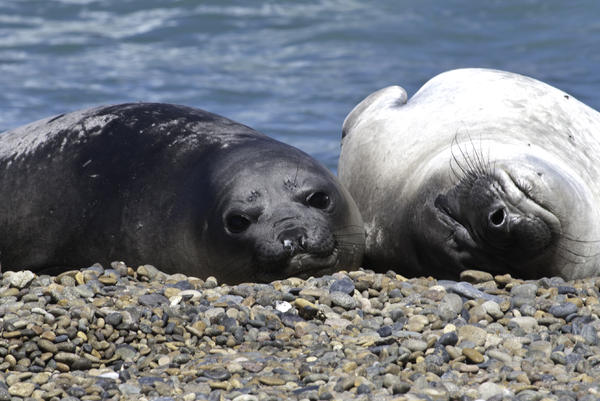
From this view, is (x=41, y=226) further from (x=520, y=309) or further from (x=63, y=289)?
(x=520, y=309)

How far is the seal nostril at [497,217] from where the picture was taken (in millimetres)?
5099

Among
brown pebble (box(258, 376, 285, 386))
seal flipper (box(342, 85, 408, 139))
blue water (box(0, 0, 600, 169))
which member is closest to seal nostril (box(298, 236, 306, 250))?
brown pebble (box(258, 376, 285, 386))

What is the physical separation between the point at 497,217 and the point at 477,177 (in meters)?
0.25

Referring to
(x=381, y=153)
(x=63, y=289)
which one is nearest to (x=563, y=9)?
(x=381, y=153)

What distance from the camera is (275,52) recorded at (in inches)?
604

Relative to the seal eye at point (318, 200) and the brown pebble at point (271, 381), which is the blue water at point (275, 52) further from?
the brown pebble at point (271, 381)

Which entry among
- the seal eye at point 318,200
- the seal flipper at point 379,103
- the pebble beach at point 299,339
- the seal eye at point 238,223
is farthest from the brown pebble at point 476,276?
the seal flipper at point 379,103

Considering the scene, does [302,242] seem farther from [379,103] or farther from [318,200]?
[379,103]

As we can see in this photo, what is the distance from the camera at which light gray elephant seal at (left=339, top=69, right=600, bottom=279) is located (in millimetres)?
5172

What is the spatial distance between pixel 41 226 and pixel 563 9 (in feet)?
42.3

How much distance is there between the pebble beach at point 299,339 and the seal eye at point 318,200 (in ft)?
1.48

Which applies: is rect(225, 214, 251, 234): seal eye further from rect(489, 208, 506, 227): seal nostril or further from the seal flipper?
the seal flipper

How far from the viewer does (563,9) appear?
56.4 ft

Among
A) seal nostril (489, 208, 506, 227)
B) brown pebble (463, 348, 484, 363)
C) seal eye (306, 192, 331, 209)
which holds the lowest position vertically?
brown pebble (463, 348, 484, 363)
